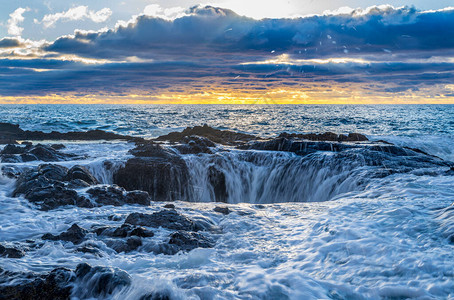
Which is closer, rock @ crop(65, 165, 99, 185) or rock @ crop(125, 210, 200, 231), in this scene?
rock @ crop(125, 210, 200, 231)

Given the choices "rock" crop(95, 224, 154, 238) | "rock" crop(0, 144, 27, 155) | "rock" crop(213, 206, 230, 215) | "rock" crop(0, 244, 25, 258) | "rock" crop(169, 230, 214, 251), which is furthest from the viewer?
"rock" crop(0, 144, 27, 155)

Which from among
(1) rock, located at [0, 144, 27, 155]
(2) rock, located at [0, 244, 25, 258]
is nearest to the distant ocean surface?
(1) rock, located at [0, 144, 27, 155]

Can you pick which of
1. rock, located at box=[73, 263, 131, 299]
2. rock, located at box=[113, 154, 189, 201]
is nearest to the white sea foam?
rock, located at box=[73, 263, 131, 299]

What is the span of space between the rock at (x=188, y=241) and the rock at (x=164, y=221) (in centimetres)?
60

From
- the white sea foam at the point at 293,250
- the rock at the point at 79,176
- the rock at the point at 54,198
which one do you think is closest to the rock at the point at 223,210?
the white sea foam at the point at 293,250

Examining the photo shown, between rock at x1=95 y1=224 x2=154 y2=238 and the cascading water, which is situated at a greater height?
rock at x1=95 y1=224 x2=154 y2=238

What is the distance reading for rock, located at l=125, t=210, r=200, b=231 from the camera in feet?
21.7

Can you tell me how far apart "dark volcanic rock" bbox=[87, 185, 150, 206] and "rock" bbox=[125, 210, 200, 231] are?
162cm

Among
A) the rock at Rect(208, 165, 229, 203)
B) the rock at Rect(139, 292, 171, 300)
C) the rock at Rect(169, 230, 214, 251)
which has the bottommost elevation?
the rock at Rect(208, 165, 229, 203)

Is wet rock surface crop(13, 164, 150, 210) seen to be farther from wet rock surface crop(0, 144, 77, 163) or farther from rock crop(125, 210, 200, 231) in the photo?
wet rock surface crop(0, 144, 77, 163)

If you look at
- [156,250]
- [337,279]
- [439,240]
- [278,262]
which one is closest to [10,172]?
[156,250]

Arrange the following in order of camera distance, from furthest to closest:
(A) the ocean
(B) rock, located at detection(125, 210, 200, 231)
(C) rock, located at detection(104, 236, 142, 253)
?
(B) rock, located at detection(125, 210, 200, 231) → (C) rock, located at detection(104, 236, 142, 253) → (A) the ocean

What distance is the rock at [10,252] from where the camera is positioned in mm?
4953

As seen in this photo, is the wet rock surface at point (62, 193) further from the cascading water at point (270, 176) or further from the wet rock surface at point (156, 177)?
the cascading water at point (270, 176)
